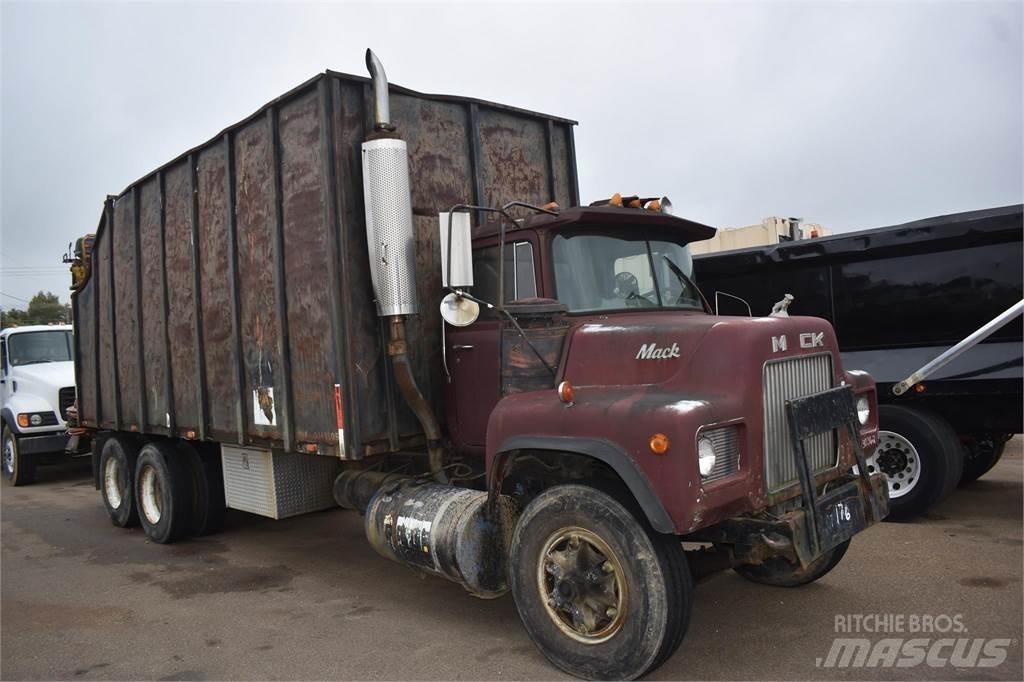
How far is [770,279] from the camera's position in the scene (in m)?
8.75

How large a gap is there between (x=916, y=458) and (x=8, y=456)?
44.0 feet

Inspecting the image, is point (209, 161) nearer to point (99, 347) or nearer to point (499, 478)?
point (99, 347)

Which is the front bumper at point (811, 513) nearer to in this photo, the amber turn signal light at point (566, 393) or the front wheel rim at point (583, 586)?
the front wheel rim at point (583, 586)

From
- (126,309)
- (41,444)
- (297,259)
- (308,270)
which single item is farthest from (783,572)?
(41,444)

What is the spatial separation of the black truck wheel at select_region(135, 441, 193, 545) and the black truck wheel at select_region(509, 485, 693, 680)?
467 cm

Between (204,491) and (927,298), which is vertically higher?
(927,298)

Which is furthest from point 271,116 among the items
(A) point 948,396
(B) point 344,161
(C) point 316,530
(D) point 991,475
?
(D) point 991,475

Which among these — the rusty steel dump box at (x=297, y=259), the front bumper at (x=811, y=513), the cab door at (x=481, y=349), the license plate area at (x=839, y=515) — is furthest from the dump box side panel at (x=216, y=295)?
the license plate area at (x=839, y=515)

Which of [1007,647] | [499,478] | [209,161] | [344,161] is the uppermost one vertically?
[209,161]

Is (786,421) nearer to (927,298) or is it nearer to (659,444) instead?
(659,444)

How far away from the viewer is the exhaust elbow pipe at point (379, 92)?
5305 mm

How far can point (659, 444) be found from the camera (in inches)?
145

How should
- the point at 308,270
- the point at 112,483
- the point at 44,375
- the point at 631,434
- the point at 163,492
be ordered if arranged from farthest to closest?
the point at 44,375 < the point at 112,483 < the point at 163,492 < the point at 308,270 < the point at 631,434

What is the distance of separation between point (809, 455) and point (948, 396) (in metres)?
3.78
